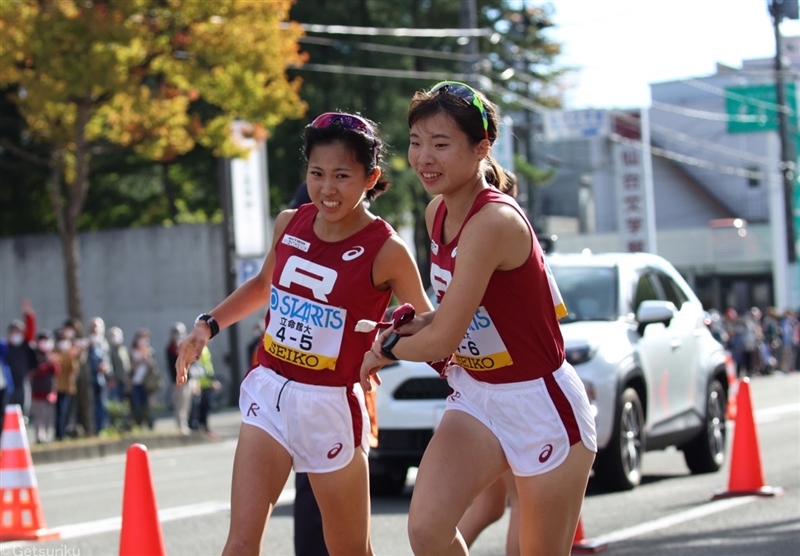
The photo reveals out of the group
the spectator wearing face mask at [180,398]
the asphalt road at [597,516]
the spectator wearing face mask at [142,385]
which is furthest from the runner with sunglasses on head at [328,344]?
the spectator wearing face mask at [142,385]

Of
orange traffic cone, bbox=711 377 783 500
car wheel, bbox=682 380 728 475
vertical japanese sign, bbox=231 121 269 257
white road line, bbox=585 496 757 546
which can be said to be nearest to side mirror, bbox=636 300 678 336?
orange traffic cone, bbox=711 377 783 500

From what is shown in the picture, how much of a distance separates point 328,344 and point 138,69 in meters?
16.1

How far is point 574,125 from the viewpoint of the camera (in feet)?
114

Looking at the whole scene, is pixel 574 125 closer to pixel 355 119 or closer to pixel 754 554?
pixel 754 554

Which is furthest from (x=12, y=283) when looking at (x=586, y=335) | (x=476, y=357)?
(x=476, y=357)

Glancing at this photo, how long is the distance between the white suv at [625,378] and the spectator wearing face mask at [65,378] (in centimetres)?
987

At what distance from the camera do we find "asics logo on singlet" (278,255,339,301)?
5.05 m

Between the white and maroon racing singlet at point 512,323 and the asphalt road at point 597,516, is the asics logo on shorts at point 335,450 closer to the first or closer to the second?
the white and maroon racing singlet at point 512,323

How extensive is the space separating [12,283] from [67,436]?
42.4ft

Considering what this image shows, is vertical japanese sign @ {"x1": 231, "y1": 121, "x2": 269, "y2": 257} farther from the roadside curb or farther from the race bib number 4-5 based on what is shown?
the race bib number 4-5

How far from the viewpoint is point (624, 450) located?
35.1ft

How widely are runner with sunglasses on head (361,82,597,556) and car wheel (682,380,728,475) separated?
7.90m

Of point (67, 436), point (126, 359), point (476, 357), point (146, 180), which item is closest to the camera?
point (476, 357)

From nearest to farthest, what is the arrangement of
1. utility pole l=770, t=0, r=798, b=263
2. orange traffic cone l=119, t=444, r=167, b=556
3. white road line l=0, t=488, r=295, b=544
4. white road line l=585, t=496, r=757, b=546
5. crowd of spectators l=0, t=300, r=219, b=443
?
orange traffic cone l=119, t=444, r=167, b=556 < white road line l=585, t=496, r=757, b=546 < white road line l=0, t=488, r=295, b=544 < crowd of spectators l=0, t=300, r=219, b=443 < utility pole l=770, t=0, r=798, b=263
